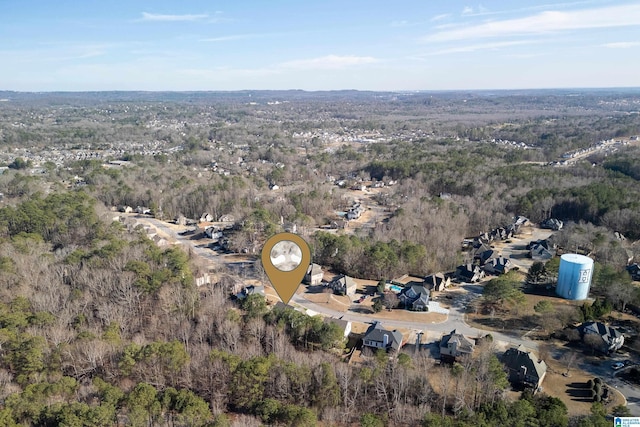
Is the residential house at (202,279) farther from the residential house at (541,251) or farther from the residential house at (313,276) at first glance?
the residential house at (541,251)

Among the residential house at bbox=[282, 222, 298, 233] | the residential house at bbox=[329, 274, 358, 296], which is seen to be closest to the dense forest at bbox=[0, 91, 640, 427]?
the residential house at bbox=[282, 222, 298, 233]

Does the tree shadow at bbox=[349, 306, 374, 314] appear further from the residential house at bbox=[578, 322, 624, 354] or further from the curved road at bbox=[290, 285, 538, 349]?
the residential house at bbox=[578, 322, 624, 354]

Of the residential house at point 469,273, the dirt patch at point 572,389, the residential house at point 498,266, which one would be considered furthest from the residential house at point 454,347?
the residential house at point 498,266

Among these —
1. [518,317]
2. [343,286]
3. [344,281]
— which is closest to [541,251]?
[518,317]

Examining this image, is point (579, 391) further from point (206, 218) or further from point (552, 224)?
point (206, 218)

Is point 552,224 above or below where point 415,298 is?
above

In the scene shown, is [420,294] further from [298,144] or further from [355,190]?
[298,144]
